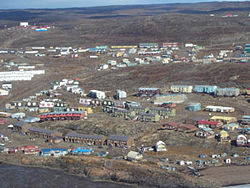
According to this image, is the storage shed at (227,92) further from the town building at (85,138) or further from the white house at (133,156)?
the white house at (133,156)

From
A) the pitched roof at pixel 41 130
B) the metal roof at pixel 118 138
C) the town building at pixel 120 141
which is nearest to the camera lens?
the town building at pixel 120 141

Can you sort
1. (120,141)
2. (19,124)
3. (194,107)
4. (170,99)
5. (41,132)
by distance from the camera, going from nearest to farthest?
A: 1. (120,141)
2. (41,132)
3. (19,124)
4. (194,107)
5. (170,99)

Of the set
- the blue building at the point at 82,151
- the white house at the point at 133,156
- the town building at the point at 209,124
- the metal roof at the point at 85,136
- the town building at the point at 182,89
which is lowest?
the blue building at the point at 82,151

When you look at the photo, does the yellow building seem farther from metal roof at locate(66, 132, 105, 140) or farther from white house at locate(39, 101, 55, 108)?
white house at locate(39, 101, 55, 108)

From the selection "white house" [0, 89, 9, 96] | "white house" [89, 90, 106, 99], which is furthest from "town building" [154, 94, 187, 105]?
"white house" [0, 89, 9, 96]

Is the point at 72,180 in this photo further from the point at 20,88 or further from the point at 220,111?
the point at 20,88

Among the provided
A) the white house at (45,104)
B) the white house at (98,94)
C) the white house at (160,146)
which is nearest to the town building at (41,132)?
Answer: the white house at (45,104)

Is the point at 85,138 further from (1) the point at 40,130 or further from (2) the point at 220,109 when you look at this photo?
(2) the point at 220,109

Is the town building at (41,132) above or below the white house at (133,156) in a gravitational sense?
below

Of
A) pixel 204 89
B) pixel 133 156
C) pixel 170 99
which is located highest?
pixel 204 89

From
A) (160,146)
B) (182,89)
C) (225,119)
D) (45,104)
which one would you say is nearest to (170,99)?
(182,89)

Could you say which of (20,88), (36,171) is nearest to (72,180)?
(36,171)
